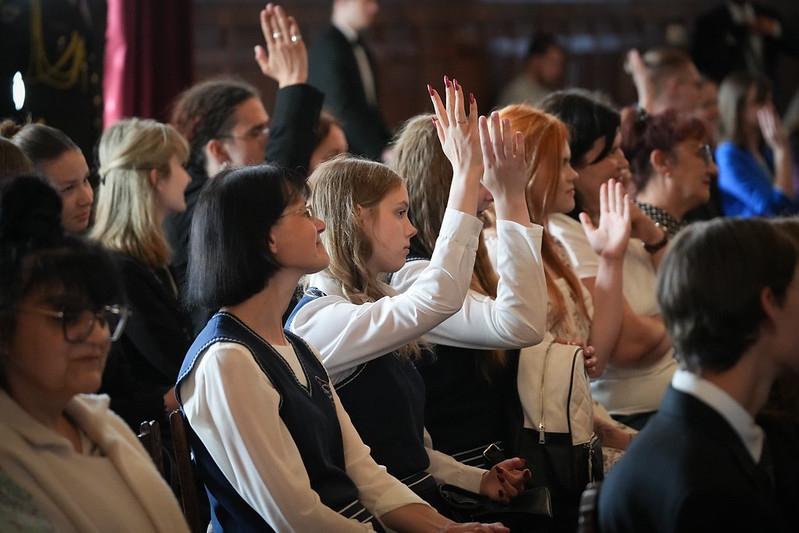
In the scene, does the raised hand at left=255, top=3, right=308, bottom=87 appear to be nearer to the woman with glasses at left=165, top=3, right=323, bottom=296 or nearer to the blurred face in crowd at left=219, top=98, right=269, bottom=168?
the woman with glasses at left=165, top=3, right=323, bottom=296

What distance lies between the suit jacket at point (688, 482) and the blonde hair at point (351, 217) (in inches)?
32.1

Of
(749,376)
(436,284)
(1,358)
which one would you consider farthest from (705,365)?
(1,358)

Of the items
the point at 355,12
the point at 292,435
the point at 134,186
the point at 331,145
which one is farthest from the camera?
the point at 355,12

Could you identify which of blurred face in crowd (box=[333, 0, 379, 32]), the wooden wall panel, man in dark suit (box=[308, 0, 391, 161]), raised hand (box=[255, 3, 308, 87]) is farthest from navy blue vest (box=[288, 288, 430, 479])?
the wooden wall panel

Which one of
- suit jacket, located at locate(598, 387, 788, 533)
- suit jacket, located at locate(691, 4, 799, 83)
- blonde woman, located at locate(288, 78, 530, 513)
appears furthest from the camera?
suit jacket, located at locate(691, 4, 799, 83)

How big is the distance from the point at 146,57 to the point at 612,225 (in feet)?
7.69

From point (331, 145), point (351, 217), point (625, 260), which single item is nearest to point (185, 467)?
point (351, 217)

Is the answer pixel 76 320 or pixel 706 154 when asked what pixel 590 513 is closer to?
pixel 76 320

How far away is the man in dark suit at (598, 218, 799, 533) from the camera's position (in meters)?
1.40

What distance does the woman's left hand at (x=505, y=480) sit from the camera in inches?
82.7

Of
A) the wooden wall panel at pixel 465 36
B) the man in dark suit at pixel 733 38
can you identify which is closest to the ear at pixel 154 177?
the wooden wall panel at pixel 465 36

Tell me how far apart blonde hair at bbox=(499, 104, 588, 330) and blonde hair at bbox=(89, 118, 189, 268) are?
96 centimetres

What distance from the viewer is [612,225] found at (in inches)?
106

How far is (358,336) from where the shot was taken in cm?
201
